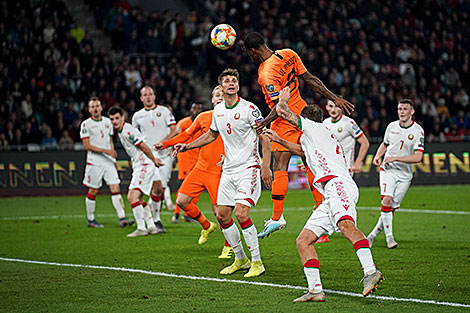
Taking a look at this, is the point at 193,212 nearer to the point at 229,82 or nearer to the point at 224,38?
the point at 224,38

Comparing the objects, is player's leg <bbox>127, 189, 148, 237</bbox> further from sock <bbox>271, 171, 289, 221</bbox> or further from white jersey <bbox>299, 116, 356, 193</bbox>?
white jersey <bbox>299, 116, 356, 193</bbox>

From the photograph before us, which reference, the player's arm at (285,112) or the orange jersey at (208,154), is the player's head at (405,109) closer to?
the orange jersey at (208,154)

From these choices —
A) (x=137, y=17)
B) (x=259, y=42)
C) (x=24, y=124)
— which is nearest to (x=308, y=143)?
(x=259, y=42)

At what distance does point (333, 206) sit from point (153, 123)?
29.1 ft

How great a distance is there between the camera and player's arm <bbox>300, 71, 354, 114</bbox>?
9.45 m

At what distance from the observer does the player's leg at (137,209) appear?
44.7 feet

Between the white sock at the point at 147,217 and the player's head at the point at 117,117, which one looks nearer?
the player's head at the point at 117,117

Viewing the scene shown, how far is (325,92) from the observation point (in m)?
9.81

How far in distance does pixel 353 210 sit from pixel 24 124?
58.7 ft

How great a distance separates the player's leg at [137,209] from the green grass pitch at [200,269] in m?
0.41

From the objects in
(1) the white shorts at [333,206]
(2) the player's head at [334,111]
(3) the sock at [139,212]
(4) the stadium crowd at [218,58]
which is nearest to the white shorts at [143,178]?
(3) the sock at [139,212]

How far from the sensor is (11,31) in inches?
1024

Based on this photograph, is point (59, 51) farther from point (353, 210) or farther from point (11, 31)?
point (353, 210)

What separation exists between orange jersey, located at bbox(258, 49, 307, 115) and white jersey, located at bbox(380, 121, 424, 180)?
266 centimetres
